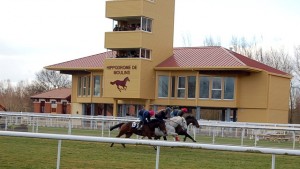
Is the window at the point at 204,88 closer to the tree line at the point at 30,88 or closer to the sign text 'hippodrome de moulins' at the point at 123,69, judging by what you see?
the sign text 'hippodrome de moulins' at the point at 123,69

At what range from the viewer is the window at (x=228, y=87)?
39.9 m

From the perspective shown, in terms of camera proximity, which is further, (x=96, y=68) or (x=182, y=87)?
(x=96, y=68)

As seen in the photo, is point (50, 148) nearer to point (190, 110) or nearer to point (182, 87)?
point (182, 87)

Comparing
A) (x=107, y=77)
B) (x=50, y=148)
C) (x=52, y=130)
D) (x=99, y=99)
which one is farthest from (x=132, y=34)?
(x=50, y=148)

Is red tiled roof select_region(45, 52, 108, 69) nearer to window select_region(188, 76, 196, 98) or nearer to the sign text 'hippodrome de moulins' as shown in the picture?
the sign text 'hippodrome de moulins'

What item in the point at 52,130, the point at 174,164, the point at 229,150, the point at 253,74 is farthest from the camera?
the point at 253,74

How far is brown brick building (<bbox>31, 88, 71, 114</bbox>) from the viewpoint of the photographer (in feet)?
207

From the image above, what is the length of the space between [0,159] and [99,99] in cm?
3432

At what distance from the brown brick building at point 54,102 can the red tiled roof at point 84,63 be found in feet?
52.0

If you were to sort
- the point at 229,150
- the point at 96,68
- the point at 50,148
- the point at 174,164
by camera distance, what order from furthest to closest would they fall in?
the point at 96,68 < the point at 50,148 < the point at 174,164 < the point at 229,150

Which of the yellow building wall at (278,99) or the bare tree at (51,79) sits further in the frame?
the bare tree at (51,79)

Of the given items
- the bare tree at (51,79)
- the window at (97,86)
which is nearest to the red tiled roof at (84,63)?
the window at (97,86)

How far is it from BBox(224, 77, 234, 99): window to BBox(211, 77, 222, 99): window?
0.35 metres

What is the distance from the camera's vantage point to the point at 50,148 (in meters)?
11.9
